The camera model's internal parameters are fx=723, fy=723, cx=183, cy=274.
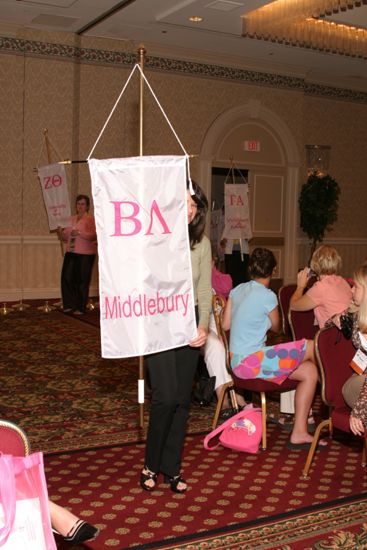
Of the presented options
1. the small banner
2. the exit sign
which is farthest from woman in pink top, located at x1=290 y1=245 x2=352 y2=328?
the exit sign

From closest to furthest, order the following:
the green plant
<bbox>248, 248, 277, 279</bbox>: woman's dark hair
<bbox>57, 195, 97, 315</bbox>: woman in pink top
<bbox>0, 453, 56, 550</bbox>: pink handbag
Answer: <bbox>0, 453, 56, 550</bbox>: pink handbag, <bbox>248, 248, 277, 279</bbox>: woman's dark hair, <bbox>57, 195, 97, 315</bbox>: woman in pink top, the green plant

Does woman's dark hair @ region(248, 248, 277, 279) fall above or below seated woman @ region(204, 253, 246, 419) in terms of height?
above

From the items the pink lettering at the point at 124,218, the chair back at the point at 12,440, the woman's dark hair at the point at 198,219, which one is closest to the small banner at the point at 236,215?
the woman's dark hair at the point at 198,219

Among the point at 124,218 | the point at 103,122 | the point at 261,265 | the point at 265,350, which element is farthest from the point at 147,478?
the point at 103,122

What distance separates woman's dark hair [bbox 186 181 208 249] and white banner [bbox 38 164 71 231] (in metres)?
5.62

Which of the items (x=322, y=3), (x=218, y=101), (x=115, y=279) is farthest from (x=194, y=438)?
(x=218, y=101)

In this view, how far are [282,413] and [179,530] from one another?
195 centimetres

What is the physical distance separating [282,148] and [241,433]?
30.1 feet

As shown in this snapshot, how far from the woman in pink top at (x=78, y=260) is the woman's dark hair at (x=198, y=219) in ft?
19.5

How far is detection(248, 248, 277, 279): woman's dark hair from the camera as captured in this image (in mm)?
4289

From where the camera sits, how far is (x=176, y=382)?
11.3ft

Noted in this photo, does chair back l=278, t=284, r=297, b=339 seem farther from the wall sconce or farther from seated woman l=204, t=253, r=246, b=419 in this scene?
the wall sconce

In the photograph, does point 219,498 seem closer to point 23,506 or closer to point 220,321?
point 220,321

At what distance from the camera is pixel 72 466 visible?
3920 mm
